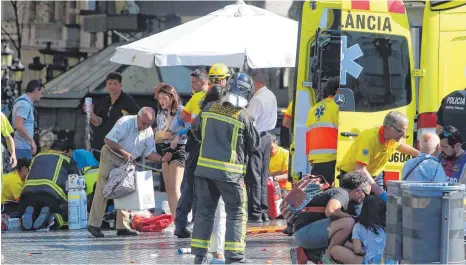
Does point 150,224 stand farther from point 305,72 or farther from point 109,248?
point 305,72

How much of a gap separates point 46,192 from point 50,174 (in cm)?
25

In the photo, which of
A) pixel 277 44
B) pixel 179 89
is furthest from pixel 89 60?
pixel 277 44

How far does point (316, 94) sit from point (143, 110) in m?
1.85

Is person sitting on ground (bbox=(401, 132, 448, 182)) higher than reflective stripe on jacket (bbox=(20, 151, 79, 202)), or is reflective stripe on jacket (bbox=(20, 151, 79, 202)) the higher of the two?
person sitting on ground (bbox=(401, 132, 448, 182))

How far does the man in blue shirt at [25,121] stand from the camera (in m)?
14.1

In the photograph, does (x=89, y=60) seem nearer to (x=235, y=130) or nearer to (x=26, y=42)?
(x=26, y=42)

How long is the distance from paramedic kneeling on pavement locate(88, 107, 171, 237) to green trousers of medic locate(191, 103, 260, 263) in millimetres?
2580

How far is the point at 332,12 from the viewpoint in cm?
1274

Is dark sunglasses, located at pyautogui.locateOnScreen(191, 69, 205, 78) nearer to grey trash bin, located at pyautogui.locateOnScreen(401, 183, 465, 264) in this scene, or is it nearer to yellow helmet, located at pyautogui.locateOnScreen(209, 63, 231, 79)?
yellow helmet, located at pyautogui.locateOnScreen(209, 63, 231, 79)

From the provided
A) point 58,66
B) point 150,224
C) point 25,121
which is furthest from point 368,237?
point 58,66

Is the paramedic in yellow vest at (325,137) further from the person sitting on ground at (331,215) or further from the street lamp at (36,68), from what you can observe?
the street lamp at (36,68)

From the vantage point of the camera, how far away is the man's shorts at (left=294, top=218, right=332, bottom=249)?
9297 mm

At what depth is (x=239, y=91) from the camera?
974 centimetres

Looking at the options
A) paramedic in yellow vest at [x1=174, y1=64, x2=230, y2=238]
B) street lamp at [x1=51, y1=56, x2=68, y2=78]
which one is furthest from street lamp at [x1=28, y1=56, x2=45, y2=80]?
paramedic in yellow vest at [x1=174, y1=64, x2=230, y2=238]
